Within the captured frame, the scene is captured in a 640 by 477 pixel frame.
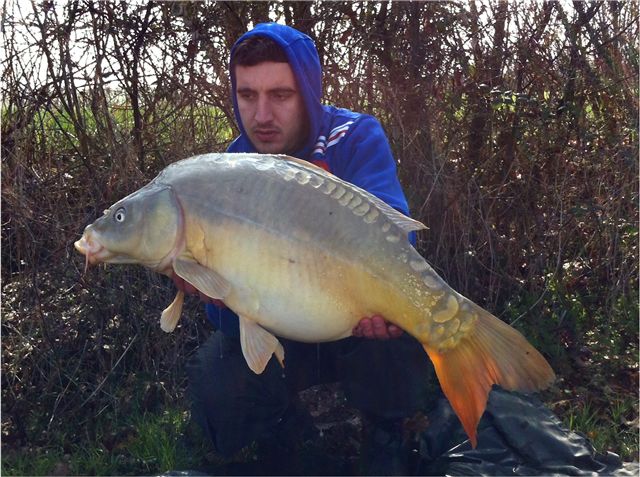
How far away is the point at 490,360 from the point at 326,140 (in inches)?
34.4

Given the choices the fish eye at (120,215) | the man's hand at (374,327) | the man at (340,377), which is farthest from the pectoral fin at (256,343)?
the man at (340,377)

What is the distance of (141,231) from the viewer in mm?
1890

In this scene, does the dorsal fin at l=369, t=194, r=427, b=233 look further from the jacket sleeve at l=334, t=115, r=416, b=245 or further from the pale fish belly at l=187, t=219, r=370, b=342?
the jacket sleeve at l=334, t=115, r=416, b=245

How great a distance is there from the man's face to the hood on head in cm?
3

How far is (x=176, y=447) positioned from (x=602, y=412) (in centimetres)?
132

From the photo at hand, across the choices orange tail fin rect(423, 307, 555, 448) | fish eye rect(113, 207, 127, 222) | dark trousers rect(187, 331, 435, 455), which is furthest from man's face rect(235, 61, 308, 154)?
orange tail fin rect(423, 307, 555, 448)

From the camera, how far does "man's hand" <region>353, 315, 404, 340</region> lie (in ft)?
6.34

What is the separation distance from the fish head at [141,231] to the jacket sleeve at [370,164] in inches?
23.4

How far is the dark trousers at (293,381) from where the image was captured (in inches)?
92.1

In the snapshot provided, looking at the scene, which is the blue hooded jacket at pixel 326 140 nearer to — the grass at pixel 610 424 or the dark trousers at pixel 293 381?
the dark trousers at pixel 293 381

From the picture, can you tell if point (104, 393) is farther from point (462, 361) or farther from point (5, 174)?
point (462, 361)

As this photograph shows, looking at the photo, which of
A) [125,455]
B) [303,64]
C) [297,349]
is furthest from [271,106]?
[125,455]

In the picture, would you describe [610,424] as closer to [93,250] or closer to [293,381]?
[293,381]

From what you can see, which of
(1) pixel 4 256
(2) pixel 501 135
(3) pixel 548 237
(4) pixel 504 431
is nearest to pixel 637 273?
(3) pixel 548 237
